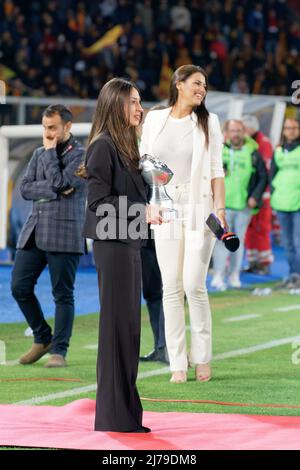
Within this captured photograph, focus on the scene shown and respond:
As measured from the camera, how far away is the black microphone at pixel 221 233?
7965 millimetres

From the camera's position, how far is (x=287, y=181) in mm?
14758

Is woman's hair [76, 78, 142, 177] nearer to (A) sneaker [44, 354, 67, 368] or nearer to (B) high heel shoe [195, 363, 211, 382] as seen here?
(B) high heel shoe [195, 363, 211, 382]

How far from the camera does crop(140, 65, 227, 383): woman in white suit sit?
27.3 ft

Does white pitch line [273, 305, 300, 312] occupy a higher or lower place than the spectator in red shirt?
lower

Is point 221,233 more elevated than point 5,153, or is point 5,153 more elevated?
point 5,153

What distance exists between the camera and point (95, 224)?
21.1ft

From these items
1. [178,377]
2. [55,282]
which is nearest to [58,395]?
[178,377]

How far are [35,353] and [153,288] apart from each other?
40.3 inches

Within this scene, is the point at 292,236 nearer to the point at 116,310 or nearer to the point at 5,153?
the point at 5,153

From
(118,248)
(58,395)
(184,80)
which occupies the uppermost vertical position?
(184,80)

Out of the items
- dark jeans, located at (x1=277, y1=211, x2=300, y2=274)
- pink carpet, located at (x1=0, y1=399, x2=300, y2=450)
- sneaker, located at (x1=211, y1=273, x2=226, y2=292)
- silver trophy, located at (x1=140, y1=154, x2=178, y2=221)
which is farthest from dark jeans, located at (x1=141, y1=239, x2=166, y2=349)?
dark jeans, located at (x1=277, y1=211, x2=300, y2=274)

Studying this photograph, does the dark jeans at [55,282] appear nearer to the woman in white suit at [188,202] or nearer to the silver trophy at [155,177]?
the woman in white suit at [188,202]

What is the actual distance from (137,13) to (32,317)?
18.3 metres

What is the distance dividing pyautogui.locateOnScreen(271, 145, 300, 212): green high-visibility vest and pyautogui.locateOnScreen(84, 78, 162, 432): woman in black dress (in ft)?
27.2
